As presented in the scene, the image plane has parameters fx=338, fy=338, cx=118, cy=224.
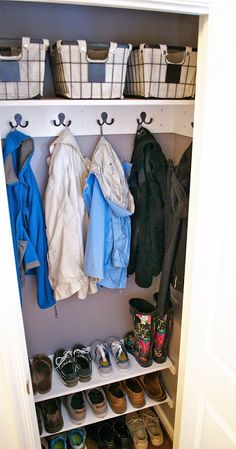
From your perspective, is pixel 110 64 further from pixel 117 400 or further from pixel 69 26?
pixel 117 400

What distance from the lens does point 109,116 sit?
1574 millimetres

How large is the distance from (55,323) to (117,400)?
54cm

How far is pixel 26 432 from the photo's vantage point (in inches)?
46.9

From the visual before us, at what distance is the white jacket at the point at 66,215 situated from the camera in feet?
4.87

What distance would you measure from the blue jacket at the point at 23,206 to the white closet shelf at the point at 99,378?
61 centimetres

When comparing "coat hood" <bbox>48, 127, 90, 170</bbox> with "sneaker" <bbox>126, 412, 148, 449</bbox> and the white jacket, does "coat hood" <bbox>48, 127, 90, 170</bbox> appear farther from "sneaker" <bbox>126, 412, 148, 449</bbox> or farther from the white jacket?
"sneaker" <bbox>126, 412, 148, 449</bbox>

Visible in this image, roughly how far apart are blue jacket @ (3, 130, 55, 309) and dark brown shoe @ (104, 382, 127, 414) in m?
0.87

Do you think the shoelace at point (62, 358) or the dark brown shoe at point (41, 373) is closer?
the dark brown shoe at point (41, 373)

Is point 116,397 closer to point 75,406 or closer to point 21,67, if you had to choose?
point 75,406

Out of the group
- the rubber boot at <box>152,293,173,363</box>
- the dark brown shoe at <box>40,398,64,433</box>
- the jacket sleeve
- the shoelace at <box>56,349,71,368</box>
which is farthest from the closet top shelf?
the dark brown shoe at <box>40,398,64,433</box>

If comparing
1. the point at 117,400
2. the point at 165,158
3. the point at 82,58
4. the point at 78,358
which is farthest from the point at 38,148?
the point at 117,400

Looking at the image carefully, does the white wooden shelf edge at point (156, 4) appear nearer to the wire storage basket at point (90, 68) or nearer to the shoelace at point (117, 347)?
the wire storage basket at point (90, 68)

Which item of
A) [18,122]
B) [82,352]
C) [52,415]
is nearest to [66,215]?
[18,122]

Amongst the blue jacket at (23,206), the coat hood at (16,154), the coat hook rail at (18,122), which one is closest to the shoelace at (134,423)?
the blue jacket at (23,206)
